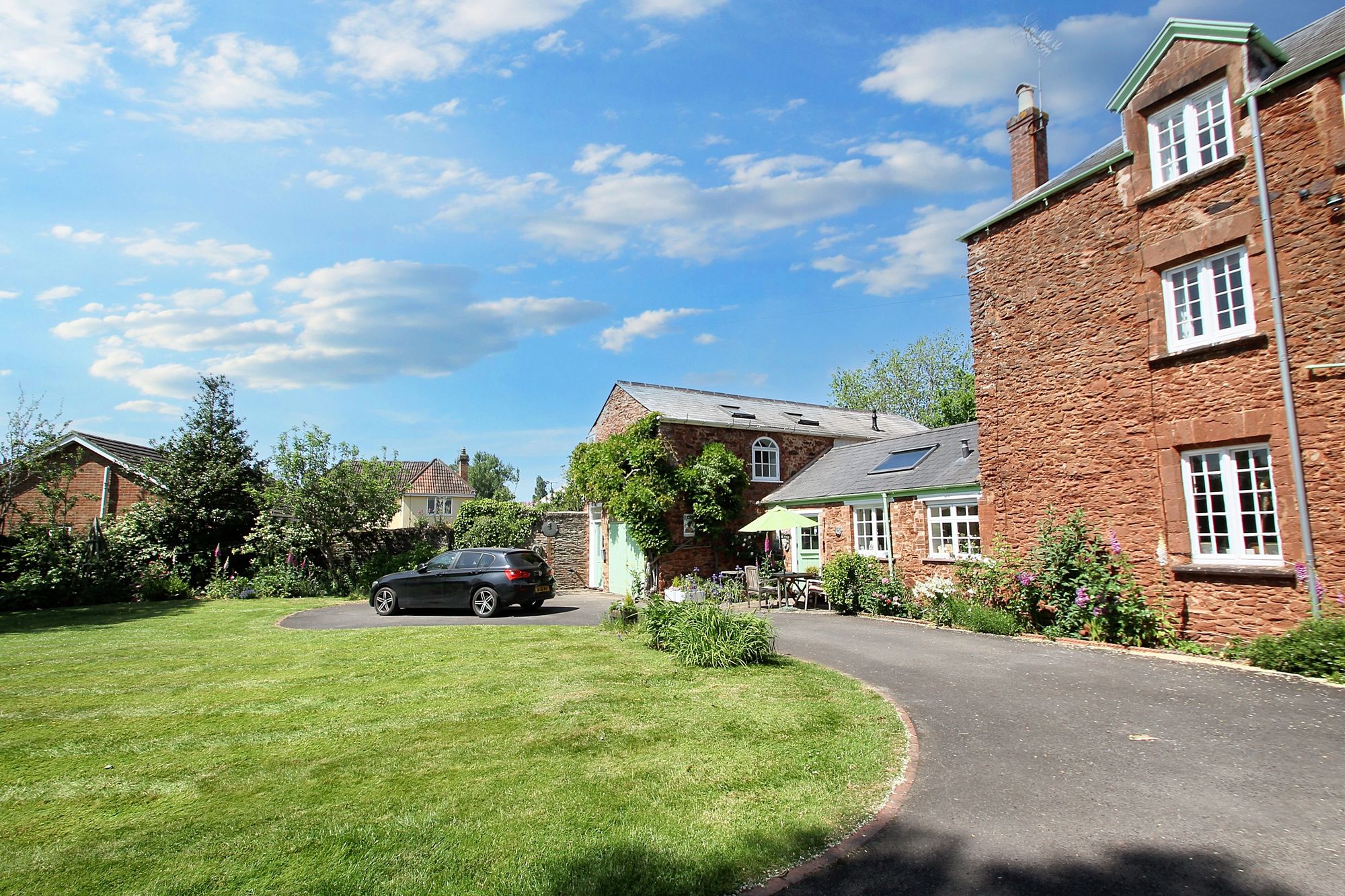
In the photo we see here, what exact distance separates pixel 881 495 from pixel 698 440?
685 cm

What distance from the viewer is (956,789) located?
16.0 feet

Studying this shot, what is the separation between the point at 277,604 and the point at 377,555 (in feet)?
14.0

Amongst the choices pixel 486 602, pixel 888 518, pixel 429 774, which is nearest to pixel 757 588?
pixel 888 518

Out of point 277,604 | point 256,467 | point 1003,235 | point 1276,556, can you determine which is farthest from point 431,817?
point 256,467

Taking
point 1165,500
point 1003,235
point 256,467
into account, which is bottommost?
point 1165,500

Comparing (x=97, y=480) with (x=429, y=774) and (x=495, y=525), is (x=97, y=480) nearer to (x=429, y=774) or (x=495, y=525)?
(x=495, y=525)

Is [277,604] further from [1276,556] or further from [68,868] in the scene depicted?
[1276,556]

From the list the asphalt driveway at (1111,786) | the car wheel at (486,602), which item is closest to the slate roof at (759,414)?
the car wheel at (486,602)

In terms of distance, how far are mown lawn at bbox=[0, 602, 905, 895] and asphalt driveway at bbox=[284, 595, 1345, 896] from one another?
52cm

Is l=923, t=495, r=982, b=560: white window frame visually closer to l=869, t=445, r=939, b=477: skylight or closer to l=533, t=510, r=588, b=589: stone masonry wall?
l=869, t=445, r=939, b=477: skylight

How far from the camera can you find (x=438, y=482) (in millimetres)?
50250

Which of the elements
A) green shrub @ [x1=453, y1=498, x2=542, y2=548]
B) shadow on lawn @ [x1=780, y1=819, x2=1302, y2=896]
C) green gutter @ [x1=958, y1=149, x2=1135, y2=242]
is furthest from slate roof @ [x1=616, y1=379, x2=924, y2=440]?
shadow on lawn @ [x1=780, y1=819, x2=1302, y2=896]

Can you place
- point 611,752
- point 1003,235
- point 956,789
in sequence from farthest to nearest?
point 1003,235, point 611,752, point 956,789

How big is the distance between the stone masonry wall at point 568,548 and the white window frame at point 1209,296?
702 inches
